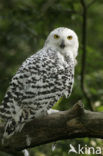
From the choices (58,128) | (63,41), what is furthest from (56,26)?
(58,128)

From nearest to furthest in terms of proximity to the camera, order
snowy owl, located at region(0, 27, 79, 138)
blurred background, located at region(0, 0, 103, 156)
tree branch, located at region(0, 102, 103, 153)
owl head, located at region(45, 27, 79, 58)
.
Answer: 1. tree branch, located at region(0, 102, 103, 153)
2. snowy owl, located at region(0, 27, 79, 138)
3. owl head, located at region(45, 27, 79, 58)
4. blurred background, located at region(0, 0, 103, 156)

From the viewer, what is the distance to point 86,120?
3.88 meters

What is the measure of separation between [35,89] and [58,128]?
1.86 ft

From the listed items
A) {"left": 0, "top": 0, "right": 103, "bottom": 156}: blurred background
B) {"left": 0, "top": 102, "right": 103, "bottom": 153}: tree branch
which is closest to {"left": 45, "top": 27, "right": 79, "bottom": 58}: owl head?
{"left": 0, "top": 0, "right": 103, "bottom": 156}: blurred background

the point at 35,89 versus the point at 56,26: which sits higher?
the point at 56,26

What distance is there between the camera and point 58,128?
3.99 metres

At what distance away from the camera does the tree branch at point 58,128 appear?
12.7 feet

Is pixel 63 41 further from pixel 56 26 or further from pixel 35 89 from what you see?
pixel 56 26

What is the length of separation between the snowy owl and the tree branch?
0.39ft

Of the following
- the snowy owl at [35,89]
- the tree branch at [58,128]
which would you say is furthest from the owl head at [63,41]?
the tree branch at [58,128]

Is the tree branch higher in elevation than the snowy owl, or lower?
lower

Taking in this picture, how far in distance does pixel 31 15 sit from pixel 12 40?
0.57 meters

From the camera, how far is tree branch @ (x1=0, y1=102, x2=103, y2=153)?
3877 millimetres

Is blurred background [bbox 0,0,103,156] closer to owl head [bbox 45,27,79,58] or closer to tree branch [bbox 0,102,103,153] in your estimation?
owl head [bbox 45,27,79,58]
